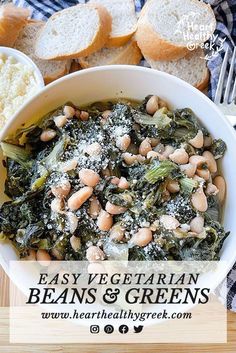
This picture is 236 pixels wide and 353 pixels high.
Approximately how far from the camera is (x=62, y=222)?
1842 millimetres

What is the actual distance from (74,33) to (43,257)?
991 millimetres

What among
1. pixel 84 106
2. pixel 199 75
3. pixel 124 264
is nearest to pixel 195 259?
pixel 124 264

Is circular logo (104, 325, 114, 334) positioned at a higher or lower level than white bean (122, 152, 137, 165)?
lower

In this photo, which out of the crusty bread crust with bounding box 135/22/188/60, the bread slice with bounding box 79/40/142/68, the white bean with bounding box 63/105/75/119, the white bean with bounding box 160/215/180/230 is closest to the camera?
the white bean with bounding box 160/215/180/230

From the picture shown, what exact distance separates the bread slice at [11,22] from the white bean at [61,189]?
0.83m

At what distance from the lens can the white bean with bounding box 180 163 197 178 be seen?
6.06 ft

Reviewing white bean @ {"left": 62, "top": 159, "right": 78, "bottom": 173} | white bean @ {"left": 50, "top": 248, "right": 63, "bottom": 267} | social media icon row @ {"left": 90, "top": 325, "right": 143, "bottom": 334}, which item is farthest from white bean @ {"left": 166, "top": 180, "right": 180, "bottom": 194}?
social media icon row @ {"left": 90, "top": 325, "right": 143, "bottom": 334}

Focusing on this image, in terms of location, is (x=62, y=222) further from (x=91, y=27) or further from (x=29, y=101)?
(x=91, y=27)

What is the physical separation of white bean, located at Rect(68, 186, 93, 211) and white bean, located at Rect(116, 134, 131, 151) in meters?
0.20

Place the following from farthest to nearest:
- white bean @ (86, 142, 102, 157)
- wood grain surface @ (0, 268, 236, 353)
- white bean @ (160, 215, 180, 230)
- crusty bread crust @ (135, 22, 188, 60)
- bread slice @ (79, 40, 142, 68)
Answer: bread slice @ (79, 40, 142, 68), crusty bread crust @ (135, 22, 188, 60), wood grain surface @ (0, 268, 236, 353), white bean @ (86, 142, 102, 157), white bean @ (160, 215, 180, 230)

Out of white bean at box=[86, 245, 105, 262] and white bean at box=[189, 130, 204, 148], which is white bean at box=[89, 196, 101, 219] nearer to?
white bean at box=[86, 245, 105, 262]

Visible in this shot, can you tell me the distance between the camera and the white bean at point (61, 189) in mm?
1823

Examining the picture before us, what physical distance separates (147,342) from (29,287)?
1.76ft

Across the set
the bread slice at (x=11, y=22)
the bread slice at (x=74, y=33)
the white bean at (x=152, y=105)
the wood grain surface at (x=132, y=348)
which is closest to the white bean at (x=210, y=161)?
the white bean at (x=152, y=105)
